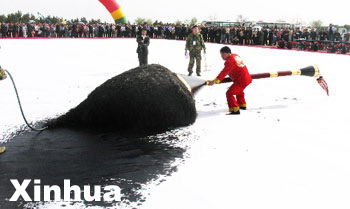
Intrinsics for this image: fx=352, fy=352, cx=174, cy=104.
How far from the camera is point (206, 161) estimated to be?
423 centimetres

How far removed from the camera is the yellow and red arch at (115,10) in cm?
3219

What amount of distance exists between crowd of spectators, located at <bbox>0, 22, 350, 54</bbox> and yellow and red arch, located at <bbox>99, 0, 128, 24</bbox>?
29.0 inches

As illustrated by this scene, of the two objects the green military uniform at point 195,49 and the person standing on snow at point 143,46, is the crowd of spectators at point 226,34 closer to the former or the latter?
the green military uniform at point 195,49

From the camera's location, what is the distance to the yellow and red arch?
106 feet

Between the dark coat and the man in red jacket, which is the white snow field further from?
the dark coat

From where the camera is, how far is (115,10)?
3406 centimetres

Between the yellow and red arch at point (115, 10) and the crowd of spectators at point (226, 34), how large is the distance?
0.74 meters

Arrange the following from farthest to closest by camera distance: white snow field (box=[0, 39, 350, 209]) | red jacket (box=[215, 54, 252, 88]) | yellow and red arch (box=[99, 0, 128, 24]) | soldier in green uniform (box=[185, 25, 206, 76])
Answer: yellow and red arch (box=[99, 0, 128, 24]) < soldier in green uniform (box=[185, 25, 206, 76]) < red jacket (box=[215, 54, 252, 88]) < white snow field (box=[0, 39, 350, 209])

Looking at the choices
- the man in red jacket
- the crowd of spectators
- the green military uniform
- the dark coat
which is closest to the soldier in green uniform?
the green military uniform

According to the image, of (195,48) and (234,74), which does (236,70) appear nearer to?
(234,74)

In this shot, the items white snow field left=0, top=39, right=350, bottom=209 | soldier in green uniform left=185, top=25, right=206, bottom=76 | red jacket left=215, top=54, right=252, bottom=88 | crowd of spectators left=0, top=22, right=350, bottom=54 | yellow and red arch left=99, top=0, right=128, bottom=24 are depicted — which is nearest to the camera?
white snow field left=0, top=39, right=350, bottom=209

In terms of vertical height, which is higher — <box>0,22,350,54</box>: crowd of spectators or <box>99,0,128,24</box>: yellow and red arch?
<box>99,0,128,24</box>: yellow and red arch

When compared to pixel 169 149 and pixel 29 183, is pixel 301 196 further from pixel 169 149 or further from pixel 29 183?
pixel 29 183

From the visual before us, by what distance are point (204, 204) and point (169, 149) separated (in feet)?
4.97
